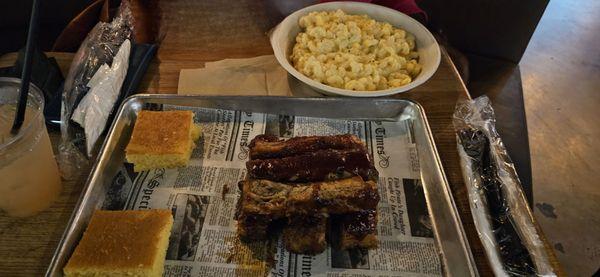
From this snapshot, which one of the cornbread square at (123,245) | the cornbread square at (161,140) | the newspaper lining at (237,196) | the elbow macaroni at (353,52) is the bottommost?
the newspaper lining at (237,196)

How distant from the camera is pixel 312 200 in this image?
0.99 meters

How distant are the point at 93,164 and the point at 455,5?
158 centimetres

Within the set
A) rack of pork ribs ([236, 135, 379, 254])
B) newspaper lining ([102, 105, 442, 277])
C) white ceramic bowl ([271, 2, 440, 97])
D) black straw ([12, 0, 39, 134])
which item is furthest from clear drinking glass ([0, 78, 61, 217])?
white ceramic bowl ([271, 2, 440, 97])

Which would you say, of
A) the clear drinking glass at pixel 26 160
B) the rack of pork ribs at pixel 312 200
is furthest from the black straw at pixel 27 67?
the rack of pork ribs at pixel 312 200

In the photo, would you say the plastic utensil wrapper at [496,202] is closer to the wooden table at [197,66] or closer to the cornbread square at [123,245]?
the wooden table at [197,66]

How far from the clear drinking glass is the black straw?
3cm

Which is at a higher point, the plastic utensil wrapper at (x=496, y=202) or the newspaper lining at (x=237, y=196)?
the plastic utensil wrapper at (x=496, y=202)

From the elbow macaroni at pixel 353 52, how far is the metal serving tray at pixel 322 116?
76mm

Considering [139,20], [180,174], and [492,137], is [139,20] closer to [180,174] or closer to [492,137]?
[180,174]

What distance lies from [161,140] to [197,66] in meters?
0.40

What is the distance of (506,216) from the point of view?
1031mm

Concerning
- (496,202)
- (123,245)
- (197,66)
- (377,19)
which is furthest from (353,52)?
(123,245)

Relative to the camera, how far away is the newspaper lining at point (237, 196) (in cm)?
100

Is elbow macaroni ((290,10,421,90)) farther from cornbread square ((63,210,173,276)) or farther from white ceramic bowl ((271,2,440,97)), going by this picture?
cornbread square ((63,210,173,276))
